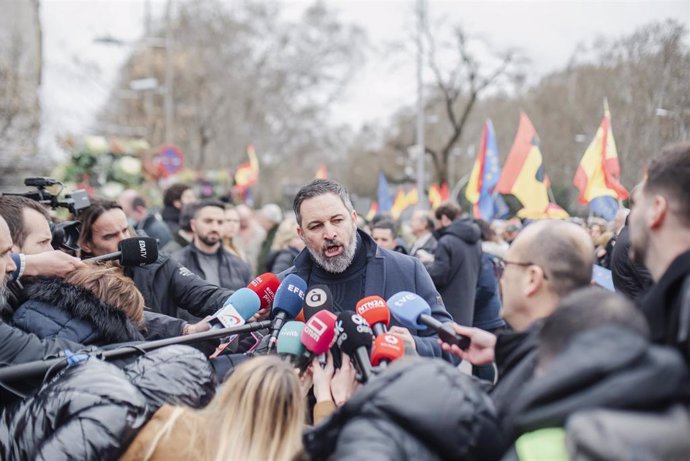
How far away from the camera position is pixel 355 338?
8.95 ft

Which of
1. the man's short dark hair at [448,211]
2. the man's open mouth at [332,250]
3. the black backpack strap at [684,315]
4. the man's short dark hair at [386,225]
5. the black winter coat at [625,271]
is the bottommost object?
the man's short dark hair at [386,225]

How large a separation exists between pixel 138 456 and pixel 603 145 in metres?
7.59

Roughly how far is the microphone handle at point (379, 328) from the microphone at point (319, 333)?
26cm

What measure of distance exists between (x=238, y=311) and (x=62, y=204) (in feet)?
6.11

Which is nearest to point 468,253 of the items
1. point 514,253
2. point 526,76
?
point 514,253

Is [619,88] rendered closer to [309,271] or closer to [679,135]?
[679,135]

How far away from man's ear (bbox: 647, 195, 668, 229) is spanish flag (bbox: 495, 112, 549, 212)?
728 centimetres

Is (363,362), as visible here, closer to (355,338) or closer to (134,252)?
(355,338)

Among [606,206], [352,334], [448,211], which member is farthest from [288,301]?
[606,206]

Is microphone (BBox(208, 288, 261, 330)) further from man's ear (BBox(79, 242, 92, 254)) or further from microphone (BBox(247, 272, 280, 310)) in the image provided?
man's ear (BBox(79, 242, 92, 254))

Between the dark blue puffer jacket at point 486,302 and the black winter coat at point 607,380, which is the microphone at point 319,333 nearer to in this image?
the black winter coat at point 607,380

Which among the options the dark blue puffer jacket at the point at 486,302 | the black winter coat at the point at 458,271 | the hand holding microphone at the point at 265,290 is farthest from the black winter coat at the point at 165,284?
the dark blue puffer jacket at the point at 486,302

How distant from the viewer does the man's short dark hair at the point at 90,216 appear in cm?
498

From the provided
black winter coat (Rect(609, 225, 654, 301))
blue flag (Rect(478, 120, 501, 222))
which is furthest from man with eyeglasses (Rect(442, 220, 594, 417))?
blue flag (Rect(478, 120, 501, 222))
